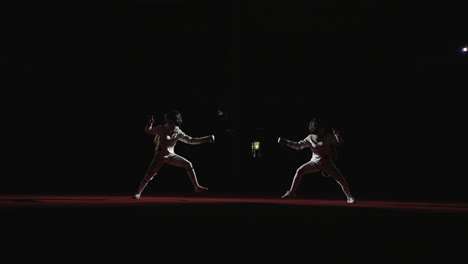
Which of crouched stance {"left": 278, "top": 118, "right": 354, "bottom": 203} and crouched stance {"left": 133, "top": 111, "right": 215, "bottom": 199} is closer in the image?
crouched stance {"left": 278, "top": 118, "right": 354, "bottom": 203}

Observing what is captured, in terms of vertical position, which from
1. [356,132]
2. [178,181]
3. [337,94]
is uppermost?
[337,94]

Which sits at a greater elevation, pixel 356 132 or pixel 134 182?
pixel 356 132

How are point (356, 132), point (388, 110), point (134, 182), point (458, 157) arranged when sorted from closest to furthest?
1. point (134, 182)
2. point (458, 157)
3. point (356, 132)
4. point (388, 110)

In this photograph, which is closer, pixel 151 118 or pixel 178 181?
pixel 151 118

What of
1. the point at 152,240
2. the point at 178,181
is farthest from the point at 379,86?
Result: the point at 152,240

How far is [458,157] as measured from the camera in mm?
20594

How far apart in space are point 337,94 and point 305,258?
71.3ft

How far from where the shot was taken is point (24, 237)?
5.80 m

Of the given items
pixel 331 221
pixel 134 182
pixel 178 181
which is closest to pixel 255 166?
pixel 178 181

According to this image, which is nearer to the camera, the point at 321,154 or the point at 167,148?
the point at 321,154

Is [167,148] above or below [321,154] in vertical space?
above

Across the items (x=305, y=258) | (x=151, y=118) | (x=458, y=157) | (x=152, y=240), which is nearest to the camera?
(x=305, y=258)

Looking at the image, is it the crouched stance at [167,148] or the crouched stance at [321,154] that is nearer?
the crouched stance at [321,154]

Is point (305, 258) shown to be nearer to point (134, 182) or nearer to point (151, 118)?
point (151, 118)
